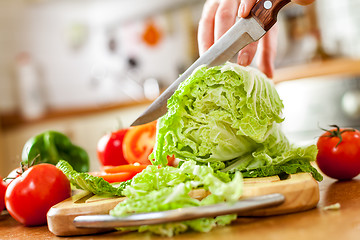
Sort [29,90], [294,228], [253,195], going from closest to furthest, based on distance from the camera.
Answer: [294,228] < [253,195] < [29,90]

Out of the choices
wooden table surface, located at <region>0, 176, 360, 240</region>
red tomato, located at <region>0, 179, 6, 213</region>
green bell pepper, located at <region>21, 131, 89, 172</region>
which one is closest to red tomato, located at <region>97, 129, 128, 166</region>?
green bell pepper, located at <region>21, 131, 89, 172</region>

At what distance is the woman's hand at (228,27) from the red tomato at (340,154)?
403 millimetres

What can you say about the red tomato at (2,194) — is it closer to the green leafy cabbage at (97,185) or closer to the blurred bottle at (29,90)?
the green leafy cabbage at (97,185)

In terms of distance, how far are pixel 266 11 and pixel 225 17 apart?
0.27 metres

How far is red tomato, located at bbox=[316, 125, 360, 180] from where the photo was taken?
1633 mm

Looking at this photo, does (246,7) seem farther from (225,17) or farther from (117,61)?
(117,61)

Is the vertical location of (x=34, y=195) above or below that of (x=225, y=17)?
below

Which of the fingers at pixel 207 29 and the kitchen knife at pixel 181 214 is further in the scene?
the fingers at pixel 207 29

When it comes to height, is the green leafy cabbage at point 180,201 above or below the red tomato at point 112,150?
above

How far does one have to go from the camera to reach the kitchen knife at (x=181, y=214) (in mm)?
1011

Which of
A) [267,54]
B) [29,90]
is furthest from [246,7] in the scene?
[29,90]

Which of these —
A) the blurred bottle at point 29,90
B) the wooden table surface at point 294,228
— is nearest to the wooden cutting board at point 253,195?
the wooden table surface at point 294,228

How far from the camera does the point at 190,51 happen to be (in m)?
5.75

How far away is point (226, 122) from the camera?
1.39 meters
